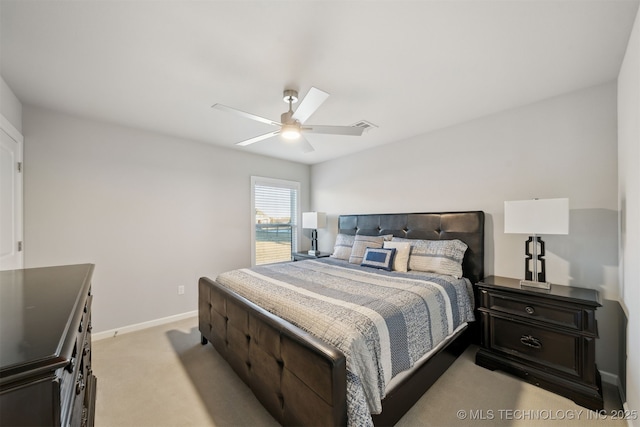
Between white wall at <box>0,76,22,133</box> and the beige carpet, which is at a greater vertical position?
white wall at <box>0,76,22,133</box>

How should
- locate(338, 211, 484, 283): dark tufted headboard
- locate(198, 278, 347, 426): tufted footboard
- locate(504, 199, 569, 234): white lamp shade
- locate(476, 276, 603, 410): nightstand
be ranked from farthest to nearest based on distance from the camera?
locate(338, 211, 484, 283): dark tufted headboard → locate(504, 199, 569, 234): white lamp shade → locate(476, 276, 603, 410): nightstand → locate(198, 278, 347, 426): tufted footboard

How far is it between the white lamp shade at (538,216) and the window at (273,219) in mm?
3520

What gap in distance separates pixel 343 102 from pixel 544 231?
213 cm

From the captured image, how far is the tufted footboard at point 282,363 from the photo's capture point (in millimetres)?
1287

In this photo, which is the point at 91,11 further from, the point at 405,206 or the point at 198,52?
the point at 405,206

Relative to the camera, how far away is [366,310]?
1.70m

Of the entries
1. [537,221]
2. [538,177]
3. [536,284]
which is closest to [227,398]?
[536,284]

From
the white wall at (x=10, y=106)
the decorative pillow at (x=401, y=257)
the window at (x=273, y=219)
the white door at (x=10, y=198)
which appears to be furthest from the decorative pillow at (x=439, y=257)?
the white wall at (x=10, y=106)

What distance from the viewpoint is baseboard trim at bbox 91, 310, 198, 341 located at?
3.01 m

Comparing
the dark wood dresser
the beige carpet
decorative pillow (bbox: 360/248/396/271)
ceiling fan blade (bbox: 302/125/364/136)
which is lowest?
the beige carpet

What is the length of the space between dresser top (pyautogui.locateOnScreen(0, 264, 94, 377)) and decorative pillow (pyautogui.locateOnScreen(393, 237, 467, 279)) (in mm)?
2859

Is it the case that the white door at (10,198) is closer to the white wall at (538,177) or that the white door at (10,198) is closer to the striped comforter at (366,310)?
the striped comforter at (366,310)

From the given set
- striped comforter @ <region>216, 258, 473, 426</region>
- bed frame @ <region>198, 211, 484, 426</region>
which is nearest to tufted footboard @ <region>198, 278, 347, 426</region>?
bed frame @ <region>198, 211, 484, 426</region>

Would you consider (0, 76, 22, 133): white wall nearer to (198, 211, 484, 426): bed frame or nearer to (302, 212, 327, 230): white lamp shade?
(198, 211, 484, 426): bed frame
